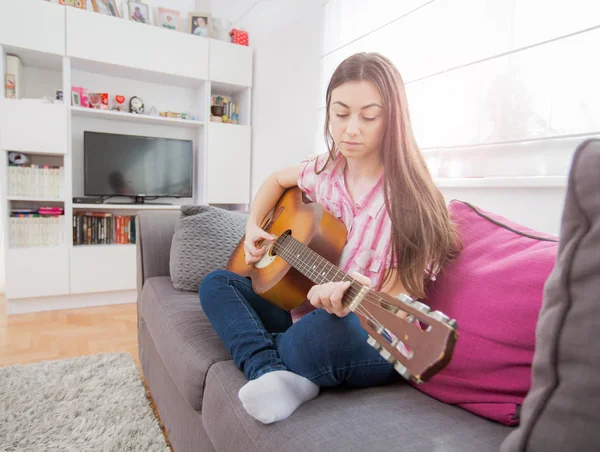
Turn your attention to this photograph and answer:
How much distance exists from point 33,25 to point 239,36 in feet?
4.48

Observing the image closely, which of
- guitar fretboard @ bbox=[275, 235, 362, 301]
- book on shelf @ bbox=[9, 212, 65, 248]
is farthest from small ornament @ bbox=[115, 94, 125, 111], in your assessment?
guitar fretboard @ bbox=[275, 235, 362, 301]

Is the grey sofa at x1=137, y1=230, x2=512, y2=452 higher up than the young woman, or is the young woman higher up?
the young woman

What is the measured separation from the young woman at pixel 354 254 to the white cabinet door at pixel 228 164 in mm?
2021

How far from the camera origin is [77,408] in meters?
1.34

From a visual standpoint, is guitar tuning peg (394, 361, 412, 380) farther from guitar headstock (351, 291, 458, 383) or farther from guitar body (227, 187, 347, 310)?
guitar body (227, 187, 347, 310)

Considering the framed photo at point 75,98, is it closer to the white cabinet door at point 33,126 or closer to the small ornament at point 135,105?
the white cabinet door at point 33,126

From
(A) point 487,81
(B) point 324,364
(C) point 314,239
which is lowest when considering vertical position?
(B) point 324,364

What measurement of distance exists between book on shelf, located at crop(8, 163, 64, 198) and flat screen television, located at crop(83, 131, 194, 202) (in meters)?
0.21

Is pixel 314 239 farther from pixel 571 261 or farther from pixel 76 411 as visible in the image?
pixel 76 411

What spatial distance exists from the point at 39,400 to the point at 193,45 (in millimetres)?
2448

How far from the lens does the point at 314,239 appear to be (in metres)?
0.96

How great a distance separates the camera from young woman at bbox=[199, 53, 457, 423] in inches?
28.4

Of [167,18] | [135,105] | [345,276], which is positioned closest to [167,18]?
[167,18]

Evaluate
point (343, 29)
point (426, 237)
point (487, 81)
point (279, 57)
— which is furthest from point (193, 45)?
point (426, 237)
